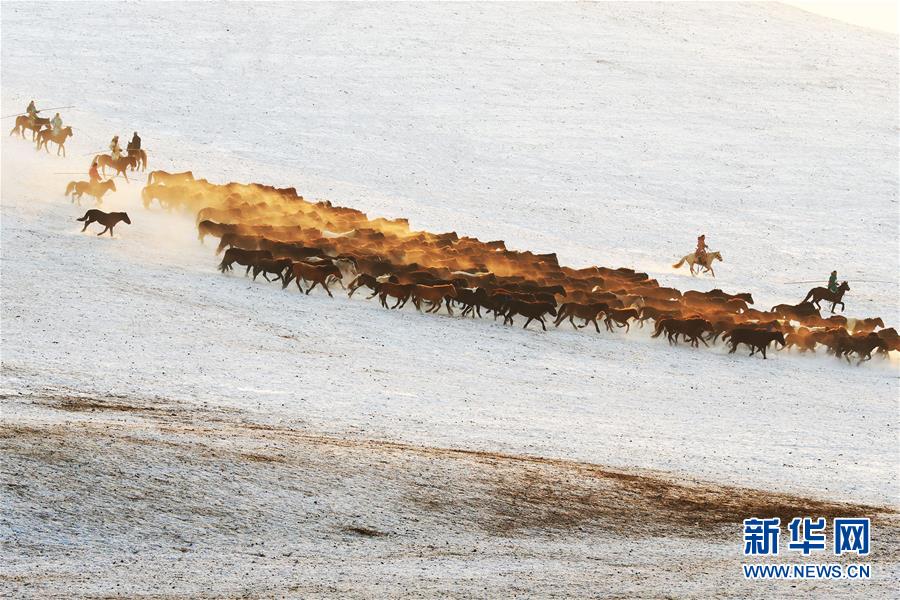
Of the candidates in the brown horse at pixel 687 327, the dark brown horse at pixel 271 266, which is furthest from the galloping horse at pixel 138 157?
the brown horse at pixel 687 327

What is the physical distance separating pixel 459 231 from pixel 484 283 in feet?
39.9

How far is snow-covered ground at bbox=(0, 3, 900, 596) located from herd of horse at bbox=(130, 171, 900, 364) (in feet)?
1.94

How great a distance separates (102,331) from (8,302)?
2.12 meters

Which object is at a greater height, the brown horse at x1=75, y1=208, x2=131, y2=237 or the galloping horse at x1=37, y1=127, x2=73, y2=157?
the galloping horse at x1=37, y1=127, x2=73, y2=157

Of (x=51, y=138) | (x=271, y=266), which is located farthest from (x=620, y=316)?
(x=51, y=138)

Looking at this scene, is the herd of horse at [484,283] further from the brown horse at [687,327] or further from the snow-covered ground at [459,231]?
the snow-covered ground at [459,231]

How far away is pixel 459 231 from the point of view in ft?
132

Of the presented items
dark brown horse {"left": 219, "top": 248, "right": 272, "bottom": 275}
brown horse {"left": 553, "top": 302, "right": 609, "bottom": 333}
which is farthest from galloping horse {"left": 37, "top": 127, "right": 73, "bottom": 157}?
brown horse {"left": 553, "top": 302, "right": 609, "bottom": 333}

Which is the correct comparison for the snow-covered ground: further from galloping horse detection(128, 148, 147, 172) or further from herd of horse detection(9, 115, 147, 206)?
galloping horse detection(128, 148, 147, 172)

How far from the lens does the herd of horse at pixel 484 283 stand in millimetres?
26641

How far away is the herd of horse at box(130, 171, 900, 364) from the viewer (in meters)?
26.6

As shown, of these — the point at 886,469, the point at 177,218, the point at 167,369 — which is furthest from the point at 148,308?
the point at 886,469

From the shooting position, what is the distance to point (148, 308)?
2300cm

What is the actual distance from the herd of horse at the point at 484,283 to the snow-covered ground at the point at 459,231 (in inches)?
23.2
